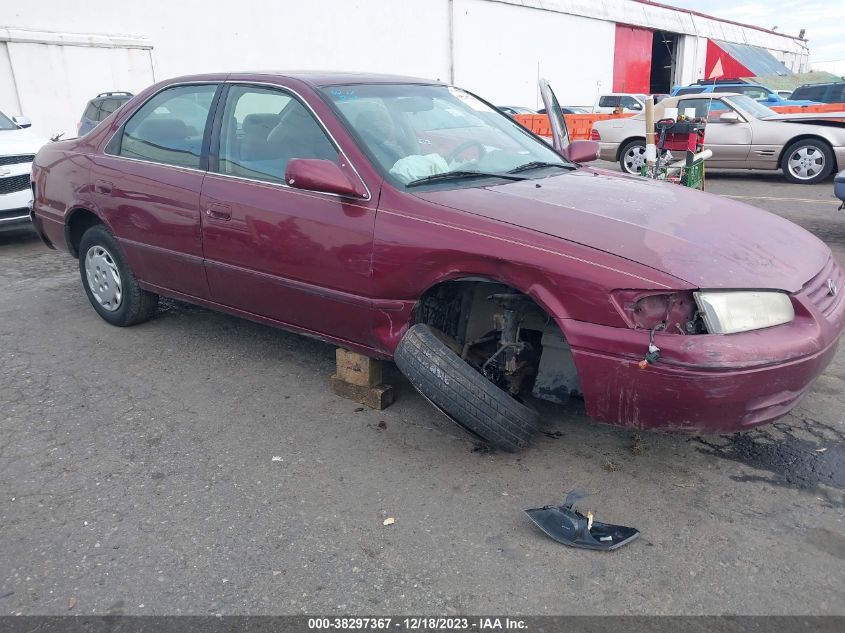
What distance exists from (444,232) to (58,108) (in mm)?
15247

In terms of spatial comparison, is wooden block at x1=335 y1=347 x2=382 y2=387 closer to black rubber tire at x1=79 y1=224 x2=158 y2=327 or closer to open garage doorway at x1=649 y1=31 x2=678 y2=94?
black rubber tire at x1=79 y1=224 x2=158 y2=327

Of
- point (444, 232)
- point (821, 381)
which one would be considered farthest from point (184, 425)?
point (821, 381)

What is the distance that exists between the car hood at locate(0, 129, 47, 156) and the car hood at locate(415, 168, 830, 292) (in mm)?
6586

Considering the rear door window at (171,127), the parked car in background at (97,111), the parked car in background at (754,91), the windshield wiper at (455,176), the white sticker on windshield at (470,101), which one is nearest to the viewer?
the windshield wiper at (455,176)

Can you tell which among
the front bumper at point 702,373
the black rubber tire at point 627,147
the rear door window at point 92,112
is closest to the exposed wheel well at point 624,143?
the black rubber tire at point 627,147

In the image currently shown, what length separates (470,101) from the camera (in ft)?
14.2

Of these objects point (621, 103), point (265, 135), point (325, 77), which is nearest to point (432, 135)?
point (325, 77)

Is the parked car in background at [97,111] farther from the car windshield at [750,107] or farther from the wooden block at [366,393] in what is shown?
the wooden block at [366,393]

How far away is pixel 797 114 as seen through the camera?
11617mm

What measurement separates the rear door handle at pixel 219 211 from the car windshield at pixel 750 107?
10885 mm

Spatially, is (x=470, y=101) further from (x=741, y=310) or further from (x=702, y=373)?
(x=702, y=373)

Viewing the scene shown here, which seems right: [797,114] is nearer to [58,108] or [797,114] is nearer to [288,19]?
[288,19]

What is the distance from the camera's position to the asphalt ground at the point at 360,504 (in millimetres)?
2342

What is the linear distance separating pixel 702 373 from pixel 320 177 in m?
1.83
